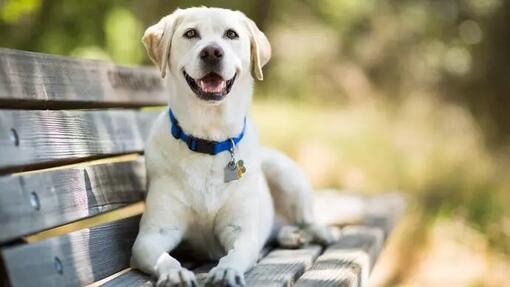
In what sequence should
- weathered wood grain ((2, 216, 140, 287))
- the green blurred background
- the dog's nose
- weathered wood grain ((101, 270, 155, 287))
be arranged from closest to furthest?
weathered wood grain ((2, 216, 140, 287)) < weathered wood grain ((101, 270, 155, 287)) < the dog's nose < the green blurred background

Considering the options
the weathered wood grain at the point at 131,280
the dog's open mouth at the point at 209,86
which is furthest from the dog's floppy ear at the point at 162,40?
the weathered wood grain at the point at 131,280

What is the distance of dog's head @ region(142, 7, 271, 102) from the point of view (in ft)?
10.2

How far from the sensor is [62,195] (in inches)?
112

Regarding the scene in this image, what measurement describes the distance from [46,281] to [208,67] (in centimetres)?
101

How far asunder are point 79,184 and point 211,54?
0.68 m

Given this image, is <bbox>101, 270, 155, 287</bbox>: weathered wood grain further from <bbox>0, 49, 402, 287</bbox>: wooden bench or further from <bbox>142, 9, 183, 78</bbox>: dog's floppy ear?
<bbox>142, 9, 183, 78</bbox>: dog's floppy ear

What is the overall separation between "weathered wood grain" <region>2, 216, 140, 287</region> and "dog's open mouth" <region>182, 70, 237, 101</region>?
62 centimetres

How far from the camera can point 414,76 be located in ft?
29.7

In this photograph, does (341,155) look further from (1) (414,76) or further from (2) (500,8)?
(2) (500,8)

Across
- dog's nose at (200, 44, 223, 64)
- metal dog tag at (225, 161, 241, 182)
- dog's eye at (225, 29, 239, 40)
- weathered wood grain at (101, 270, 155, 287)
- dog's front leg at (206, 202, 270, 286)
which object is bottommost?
weathered wood grain at (101, 270, 155, 287)

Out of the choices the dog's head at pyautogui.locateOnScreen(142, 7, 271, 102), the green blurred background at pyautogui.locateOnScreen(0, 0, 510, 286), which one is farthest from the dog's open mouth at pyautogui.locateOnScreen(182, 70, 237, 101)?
the green blurred background at pyautogui.locateOnScreen(0, 0, 510, 286)

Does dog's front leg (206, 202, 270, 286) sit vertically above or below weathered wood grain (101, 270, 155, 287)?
above

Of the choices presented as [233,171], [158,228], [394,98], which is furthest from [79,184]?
[394,98]

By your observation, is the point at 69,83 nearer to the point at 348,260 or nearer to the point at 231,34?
the point at 231,34
